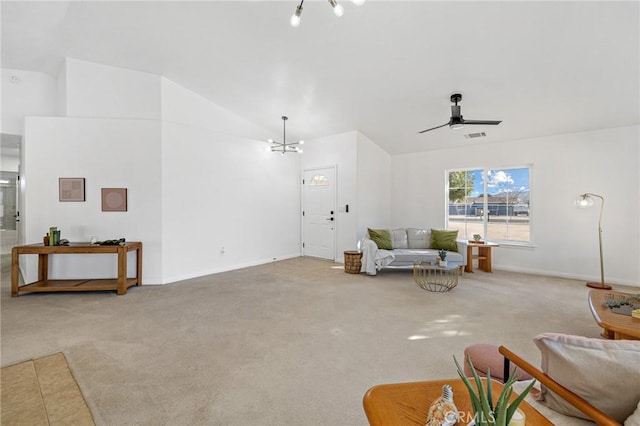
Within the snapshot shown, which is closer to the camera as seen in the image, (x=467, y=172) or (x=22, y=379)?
(x=22, y=379)

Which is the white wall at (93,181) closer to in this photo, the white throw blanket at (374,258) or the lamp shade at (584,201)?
the white throw blanket at (374,258)

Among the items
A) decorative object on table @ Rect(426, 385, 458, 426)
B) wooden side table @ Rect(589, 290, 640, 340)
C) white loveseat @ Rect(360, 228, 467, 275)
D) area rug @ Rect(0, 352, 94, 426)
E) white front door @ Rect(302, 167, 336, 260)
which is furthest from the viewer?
white front door @ Rect(302, 167, 336, 260)

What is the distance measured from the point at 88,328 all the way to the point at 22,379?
93 cm

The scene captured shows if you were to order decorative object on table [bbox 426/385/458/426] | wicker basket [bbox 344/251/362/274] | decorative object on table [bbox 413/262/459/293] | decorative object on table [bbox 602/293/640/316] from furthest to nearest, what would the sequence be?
1. wicker basket [bbox 344/251/362/274]
2. decorative object on table [bbox 413/262/459/293]
3. decorative object on table [bbox 602/293/640/316]
4. decorative object on table [bbox 426/385/458/426]

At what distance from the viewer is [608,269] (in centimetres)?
484

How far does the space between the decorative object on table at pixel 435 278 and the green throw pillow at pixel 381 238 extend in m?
0.80

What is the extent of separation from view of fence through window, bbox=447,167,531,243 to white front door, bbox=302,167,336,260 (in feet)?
8.71

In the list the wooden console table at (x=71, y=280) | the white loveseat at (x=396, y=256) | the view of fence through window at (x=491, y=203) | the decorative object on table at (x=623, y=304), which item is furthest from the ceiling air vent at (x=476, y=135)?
the wooden console table at (x=71, y=280)

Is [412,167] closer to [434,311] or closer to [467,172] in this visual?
[467,172]

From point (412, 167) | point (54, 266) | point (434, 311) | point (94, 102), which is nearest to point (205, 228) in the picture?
point (54, 266)

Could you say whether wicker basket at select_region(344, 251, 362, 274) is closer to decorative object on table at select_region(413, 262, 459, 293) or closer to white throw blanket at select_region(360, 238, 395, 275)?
white throw blanket at select_region(360, 238, 395, 275)

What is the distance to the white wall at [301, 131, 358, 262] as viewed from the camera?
6.28 meters

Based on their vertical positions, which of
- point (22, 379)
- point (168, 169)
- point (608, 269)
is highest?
point (168, 169)

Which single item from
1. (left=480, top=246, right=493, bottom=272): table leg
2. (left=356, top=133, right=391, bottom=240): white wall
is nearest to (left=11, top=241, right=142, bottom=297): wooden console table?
(left=356, top=133, right=391, bottom=240): white wall
